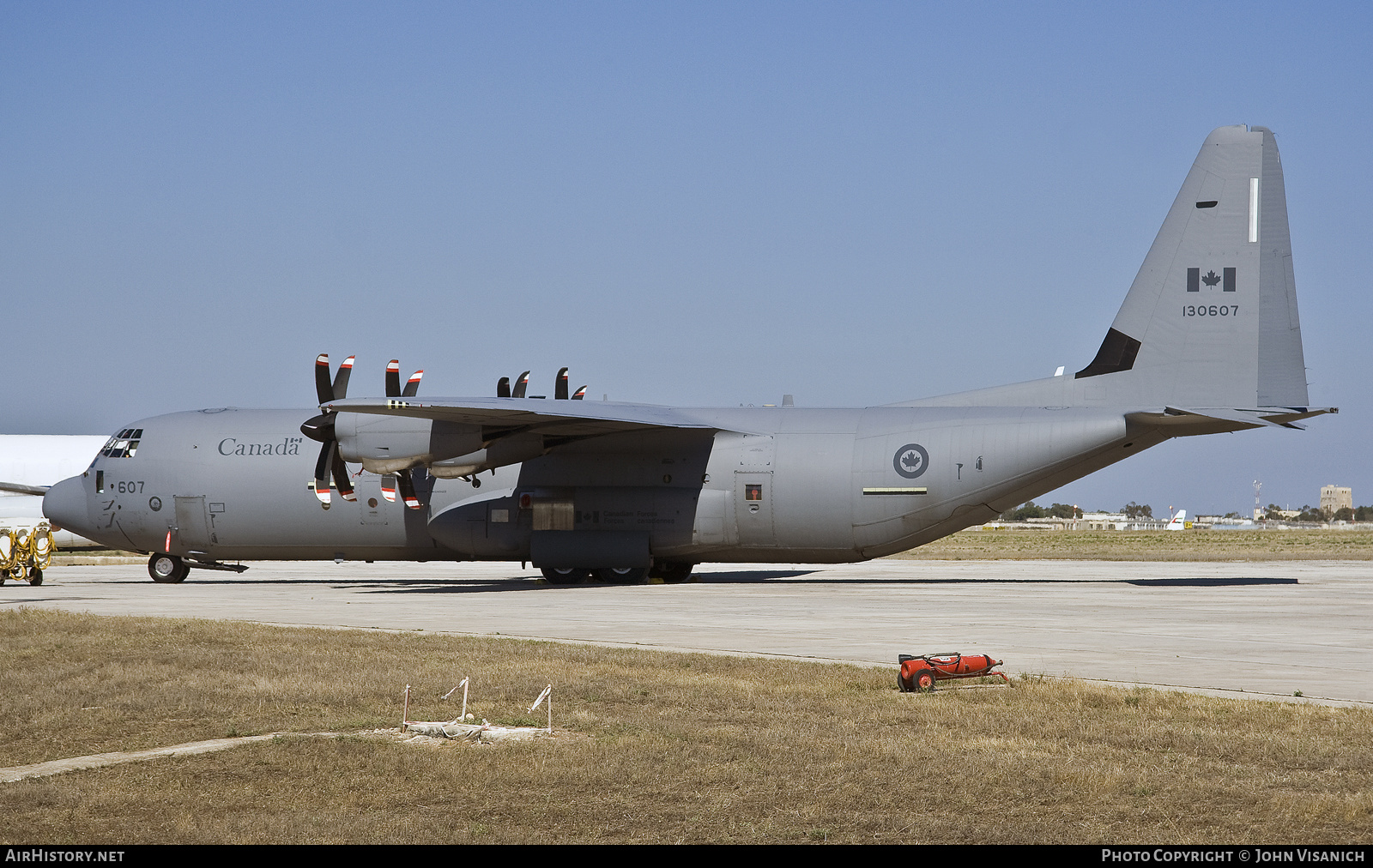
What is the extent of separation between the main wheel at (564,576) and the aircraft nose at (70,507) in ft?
40.1

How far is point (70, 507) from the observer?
3228 cm

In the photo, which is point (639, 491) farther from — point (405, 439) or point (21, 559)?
point (21, 559)

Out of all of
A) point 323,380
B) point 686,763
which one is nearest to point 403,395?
point 323,380

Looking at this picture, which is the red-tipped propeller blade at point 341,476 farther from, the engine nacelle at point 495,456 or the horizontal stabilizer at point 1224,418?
the horizontal stabilizer at point 1224,418

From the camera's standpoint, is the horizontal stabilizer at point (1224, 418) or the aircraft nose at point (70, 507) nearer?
the horizontal stabilizer at point (1224, 418)

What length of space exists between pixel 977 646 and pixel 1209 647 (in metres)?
2.82

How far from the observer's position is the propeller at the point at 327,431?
2836cm

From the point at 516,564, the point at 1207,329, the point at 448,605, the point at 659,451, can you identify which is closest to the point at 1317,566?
the point at 1207,329

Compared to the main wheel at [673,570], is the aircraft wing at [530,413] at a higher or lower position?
higher

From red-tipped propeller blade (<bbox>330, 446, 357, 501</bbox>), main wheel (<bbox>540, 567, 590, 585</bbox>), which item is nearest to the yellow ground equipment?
red-tipped propeller blade (<bbox>330, 446, 357, 501</bbox>)

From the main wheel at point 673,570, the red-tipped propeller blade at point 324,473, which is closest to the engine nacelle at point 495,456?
the red-tipped propeller blade at point 324,473

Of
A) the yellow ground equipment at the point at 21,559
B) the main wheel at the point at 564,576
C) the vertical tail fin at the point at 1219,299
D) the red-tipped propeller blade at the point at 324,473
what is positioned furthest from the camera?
the yellow ground equipment at the point at 21,559

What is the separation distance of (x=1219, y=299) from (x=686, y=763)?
22.7m

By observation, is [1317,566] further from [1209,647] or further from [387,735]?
[387,735]
